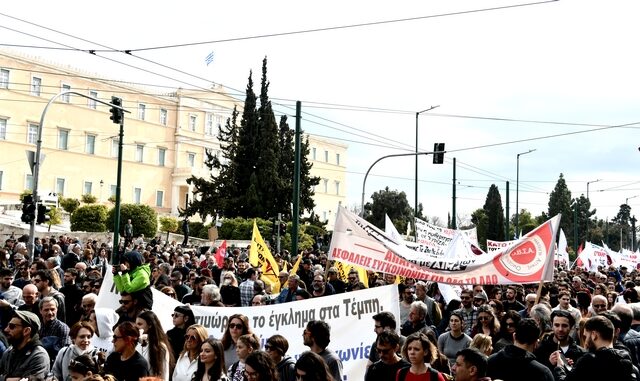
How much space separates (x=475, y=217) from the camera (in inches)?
3465

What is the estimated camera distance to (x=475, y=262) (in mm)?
11344

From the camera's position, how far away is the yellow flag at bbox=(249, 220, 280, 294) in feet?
54.8

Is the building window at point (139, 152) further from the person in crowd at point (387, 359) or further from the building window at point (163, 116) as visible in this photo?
the person in crowd at point (387, 359)

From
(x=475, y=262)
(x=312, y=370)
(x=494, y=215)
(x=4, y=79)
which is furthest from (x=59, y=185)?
(x=312, y=370)

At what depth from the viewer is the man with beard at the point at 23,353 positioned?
6633 mm

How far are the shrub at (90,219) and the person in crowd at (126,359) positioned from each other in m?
46.6

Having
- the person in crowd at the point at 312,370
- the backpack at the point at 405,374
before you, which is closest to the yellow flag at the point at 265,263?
the backpack at the point at 405,374

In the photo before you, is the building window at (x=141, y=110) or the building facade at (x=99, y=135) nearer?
the building facade at (x=99, y=135)

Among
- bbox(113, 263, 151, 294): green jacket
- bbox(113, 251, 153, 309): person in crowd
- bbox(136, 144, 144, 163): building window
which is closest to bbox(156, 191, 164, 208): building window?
bbox(136, 144, 144, 163): building window

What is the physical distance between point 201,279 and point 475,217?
7869 centimetres

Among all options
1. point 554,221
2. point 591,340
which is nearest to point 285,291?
point 554,221

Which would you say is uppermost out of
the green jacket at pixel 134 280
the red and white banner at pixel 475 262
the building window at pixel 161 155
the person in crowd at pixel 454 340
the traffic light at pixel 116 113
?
the building window at pixel 161 155

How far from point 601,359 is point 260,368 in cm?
255

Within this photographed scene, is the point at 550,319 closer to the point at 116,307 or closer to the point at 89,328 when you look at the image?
the point at 89,328
